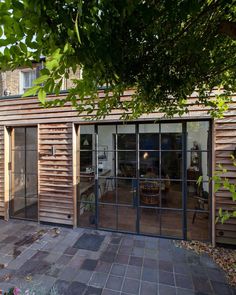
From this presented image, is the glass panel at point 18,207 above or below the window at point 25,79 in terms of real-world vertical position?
below

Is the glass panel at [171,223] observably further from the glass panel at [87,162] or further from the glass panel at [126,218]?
the glass panel at [87,162]

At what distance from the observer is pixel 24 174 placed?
5539mm

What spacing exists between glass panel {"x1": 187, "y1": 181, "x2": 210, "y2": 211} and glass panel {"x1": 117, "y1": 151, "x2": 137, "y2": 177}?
1291mm

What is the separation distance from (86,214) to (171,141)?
2.73 m

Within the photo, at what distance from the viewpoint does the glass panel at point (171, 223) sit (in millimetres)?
4403

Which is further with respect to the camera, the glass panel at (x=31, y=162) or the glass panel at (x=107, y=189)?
the glass panel at (x=31, y=162)

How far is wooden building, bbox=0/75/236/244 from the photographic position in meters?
4.24

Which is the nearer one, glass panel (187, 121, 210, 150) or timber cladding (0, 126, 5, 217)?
glass panel (187, 121, 210, 150)

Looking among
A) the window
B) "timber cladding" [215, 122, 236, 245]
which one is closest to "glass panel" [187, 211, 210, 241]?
"timber cladding" [215, 122, 236, 245]

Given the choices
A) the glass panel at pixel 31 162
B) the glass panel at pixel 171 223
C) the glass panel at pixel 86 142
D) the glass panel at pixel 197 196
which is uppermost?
the glass panel at pixel 86 142

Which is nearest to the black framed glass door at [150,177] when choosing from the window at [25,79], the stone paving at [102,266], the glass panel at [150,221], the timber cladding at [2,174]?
the glass panel at [150,221]

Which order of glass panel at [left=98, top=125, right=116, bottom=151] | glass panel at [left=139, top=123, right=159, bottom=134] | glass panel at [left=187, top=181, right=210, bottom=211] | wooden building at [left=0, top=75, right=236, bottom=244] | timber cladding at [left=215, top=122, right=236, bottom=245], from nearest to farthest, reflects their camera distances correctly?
timber cladding at [left=215, top=122, right=236, bottom=245] → wooden building at [left=0, top=75, right=236, bottom=244] → glass panel at [left=187, top=181, right=210, bottom=211] → glass panel at [left=139, top=123, right=159, bottom=134] → glass panel at [left=98, top=125, right=116, bottom=151]

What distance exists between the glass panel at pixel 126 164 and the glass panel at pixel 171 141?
0.73 m

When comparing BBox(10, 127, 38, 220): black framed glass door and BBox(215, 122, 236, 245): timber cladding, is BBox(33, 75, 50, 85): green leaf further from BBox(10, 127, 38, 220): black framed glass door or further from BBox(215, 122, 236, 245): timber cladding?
BBox(10, 127, 38, 220): black framed glass door
